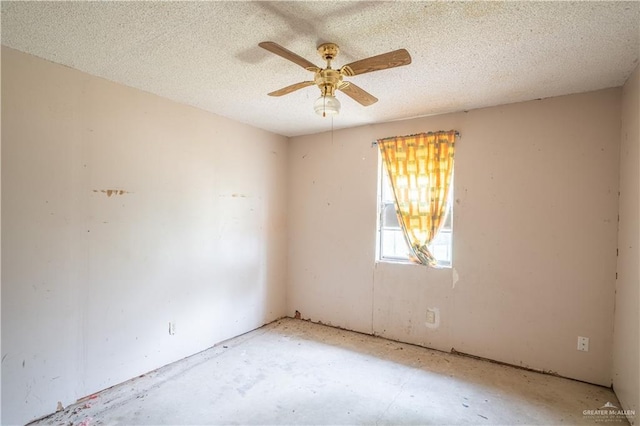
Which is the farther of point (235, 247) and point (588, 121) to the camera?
point (235, 247)

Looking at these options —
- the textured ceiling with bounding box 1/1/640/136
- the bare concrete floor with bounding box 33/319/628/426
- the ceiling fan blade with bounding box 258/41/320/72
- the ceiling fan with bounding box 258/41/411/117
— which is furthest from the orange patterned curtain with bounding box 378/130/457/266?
the ceiling fan blade with bounding box 258/41/320/72

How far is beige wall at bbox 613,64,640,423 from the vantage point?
6.91ft

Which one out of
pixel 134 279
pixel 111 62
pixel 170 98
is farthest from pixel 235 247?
pixel 111 62

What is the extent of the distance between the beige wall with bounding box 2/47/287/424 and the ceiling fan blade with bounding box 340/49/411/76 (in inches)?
76.0

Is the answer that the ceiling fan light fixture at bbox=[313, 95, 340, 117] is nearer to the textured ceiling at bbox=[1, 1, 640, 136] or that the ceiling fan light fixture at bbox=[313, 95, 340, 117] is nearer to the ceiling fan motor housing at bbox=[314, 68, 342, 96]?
the ceiling fan motor housing at bbox=[314, 68, 342, 96]

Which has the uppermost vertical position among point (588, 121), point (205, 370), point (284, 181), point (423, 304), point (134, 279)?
point (588, 121)

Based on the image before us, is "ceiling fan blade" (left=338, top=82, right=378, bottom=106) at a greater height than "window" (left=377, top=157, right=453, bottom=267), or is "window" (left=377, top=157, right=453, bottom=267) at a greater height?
"ceiling fan blade" (left=338, top=82, right=378, bottom=106)

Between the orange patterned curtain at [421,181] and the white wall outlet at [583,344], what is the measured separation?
4.25ft

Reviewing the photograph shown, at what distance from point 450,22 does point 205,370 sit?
3.15 metres

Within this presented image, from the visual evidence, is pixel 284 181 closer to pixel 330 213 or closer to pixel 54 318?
pixel 330 213

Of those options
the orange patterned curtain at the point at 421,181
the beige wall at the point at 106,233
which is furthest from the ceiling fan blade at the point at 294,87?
the orange patterned curtain at the point at 421,181

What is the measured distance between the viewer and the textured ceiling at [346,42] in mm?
1660

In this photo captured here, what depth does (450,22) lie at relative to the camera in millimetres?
1756

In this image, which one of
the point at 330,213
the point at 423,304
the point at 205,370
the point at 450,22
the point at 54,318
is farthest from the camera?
the point at 330,213
